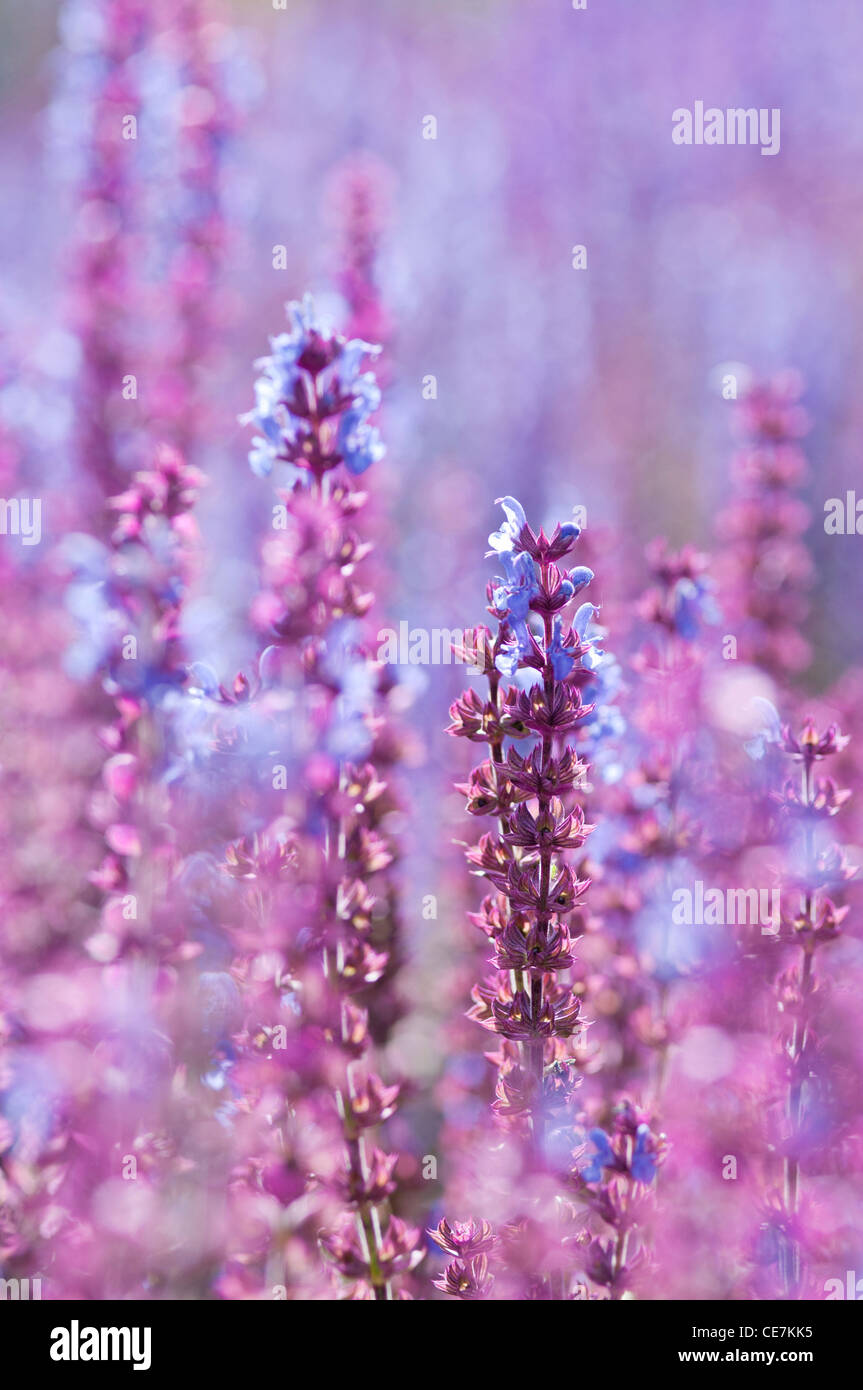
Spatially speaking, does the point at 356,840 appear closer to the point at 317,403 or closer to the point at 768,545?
the point at 317,403

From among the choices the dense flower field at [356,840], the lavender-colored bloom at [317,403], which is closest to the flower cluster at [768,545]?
the dense flower field at [356,840]

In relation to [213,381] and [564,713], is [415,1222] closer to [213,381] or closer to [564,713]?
[564,713]

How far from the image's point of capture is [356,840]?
117cm

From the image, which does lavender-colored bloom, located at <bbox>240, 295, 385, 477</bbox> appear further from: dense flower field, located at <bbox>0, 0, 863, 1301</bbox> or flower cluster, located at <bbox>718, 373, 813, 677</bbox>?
flower cluster, located at <bbox>718, 373, 813, 677</bbox>

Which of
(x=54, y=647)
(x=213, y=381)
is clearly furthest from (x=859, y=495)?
(x=54, y=647)

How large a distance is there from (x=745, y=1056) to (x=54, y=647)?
129 centimetres

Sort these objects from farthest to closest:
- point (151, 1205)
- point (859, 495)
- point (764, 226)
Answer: point (764, 226)
point (859, 495)
point (151, 1205)

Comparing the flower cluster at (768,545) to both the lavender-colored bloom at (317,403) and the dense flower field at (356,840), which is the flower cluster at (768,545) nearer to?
the dense flower field at (356,840)

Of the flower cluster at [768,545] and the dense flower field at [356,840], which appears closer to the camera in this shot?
the dense flower field at [356,840]

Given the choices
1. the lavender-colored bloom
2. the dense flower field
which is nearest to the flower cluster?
the dense flower field

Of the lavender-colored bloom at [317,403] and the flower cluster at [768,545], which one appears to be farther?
the flower cluster at [768,545]

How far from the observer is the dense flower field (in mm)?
1090

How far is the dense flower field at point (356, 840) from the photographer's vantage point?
1.09 m
